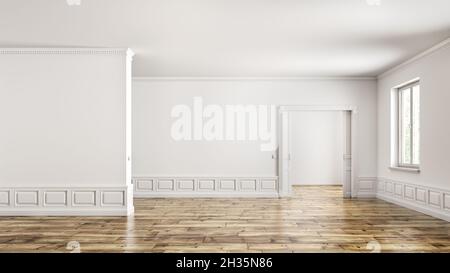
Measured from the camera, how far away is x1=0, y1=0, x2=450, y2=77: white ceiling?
524 centimetres

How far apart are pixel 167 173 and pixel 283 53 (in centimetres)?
432

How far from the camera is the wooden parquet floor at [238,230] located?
500 cm

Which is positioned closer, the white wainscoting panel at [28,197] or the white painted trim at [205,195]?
the white wainscoting panel at [28,197]

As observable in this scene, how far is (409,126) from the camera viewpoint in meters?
8.84

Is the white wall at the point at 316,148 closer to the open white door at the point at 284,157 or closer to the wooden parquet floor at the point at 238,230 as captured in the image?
the open white door at the point at 284,157

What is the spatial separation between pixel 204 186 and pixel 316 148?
16.0ft

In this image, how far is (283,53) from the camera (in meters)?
7.79

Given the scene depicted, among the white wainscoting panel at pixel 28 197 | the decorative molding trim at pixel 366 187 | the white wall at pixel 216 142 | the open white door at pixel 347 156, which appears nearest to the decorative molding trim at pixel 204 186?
the white wall at pixel 216 142

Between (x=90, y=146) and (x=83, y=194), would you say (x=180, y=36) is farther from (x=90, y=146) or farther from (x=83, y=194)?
(x=83, y=194)

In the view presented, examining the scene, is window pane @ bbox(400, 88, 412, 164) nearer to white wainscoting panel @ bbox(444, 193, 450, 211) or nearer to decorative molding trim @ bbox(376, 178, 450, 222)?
decorative molding trim @ bbox(376, 178, 450, 222)

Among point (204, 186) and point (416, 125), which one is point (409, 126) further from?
point (204, 186)

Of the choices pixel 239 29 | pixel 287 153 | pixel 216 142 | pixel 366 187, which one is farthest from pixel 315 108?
pixel 239 29

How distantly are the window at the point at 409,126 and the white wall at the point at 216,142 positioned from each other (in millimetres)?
1071

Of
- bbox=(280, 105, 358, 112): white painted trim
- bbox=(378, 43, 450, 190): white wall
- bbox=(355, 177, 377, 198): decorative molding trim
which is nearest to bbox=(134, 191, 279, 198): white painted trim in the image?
bbox=(355, 177, 377, 198): decorative molding trim
